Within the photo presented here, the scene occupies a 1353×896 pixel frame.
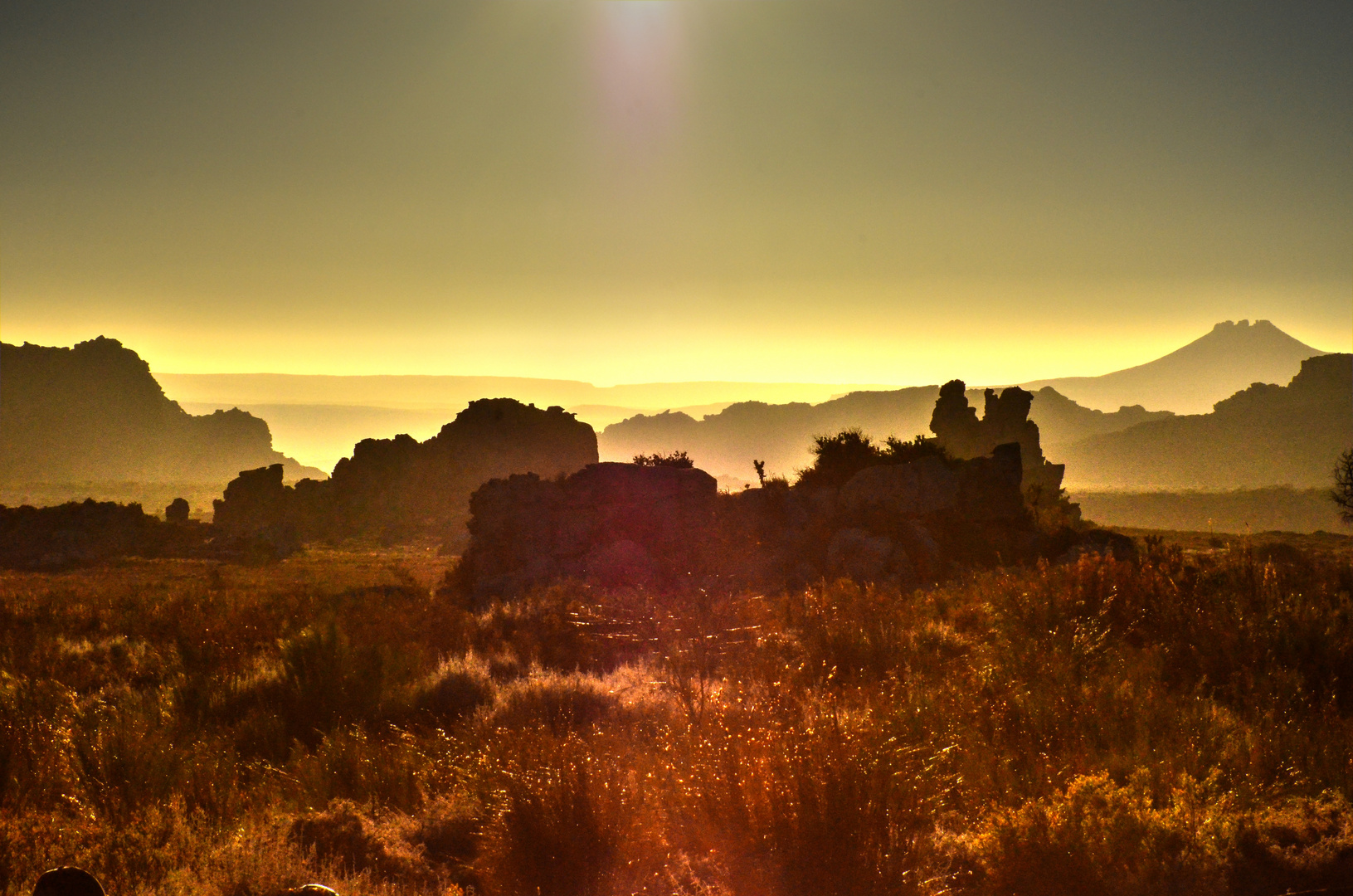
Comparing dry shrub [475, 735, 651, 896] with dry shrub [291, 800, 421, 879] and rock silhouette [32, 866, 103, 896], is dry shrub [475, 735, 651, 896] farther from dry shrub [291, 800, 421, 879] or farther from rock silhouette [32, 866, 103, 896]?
rock silhouette [32, 866, 103, 896]

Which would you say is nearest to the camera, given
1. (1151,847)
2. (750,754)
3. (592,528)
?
(1151,847)

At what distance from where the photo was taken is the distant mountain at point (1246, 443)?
145375 millimetres

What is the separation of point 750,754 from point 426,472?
6874 cm

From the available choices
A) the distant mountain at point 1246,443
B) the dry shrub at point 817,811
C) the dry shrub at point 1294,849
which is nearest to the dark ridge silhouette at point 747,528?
the dry shrub at point 817,811

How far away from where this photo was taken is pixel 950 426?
50.3 metres

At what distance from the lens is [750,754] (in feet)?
20.4

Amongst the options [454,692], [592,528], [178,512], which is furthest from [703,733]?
[178,512]

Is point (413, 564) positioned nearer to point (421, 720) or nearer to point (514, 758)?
point (421, 720)

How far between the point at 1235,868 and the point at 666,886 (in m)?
3.60

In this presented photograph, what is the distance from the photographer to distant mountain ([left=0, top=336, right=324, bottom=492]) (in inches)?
6885

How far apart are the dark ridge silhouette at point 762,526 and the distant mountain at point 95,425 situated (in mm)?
189530

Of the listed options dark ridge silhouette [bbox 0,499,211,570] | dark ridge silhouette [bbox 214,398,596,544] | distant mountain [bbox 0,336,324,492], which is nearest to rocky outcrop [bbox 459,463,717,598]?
dark ridge silhouette [bbox 0,499,211,570]

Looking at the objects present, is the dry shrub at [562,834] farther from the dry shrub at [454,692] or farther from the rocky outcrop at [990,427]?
the rocky outcrop at [990,427]

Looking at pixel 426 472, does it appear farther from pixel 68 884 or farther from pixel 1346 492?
pixel 68 884
